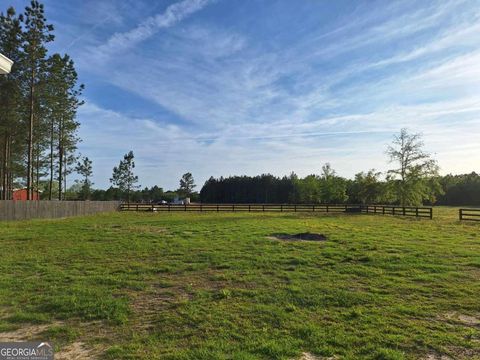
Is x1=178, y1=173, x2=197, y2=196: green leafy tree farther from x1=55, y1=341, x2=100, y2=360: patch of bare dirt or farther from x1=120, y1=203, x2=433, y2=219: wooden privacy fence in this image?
Answer: x1=55, y1=341, x2=100, y2=360: patch of bare dirt

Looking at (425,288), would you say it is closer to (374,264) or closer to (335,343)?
(374,264)

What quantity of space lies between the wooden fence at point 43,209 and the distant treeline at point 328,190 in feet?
109

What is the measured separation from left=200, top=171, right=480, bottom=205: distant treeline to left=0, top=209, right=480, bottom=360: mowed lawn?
36324mm

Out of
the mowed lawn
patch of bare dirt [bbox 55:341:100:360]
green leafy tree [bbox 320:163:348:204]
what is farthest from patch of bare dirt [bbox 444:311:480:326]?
green leafy tree [bbox 320:163:348:204]

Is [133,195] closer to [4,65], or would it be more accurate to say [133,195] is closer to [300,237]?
[300,237]

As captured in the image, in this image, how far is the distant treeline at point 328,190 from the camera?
173 feet

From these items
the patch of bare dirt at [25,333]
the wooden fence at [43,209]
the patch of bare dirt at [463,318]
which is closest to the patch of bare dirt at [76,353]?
the patch of bare dirt at [25,333]

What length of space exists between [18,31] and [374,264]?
28043mm

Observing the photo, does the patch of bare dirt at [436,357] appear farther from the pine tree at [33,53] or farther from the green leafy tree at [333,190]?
the green leafy tree at [333,190]

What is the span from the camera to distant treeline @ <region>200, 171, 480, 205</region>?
52719 mm

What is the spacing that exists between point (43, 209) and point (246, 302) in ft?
77.5

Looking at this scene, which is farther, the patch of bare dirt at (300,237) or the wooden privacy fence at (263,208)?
the wooden privacy fence at (263,208)

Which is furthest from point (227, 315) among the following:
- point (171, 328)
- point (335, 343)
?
point (335, 343)

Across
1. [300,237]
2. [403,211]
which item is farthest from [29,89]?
[403,211]
